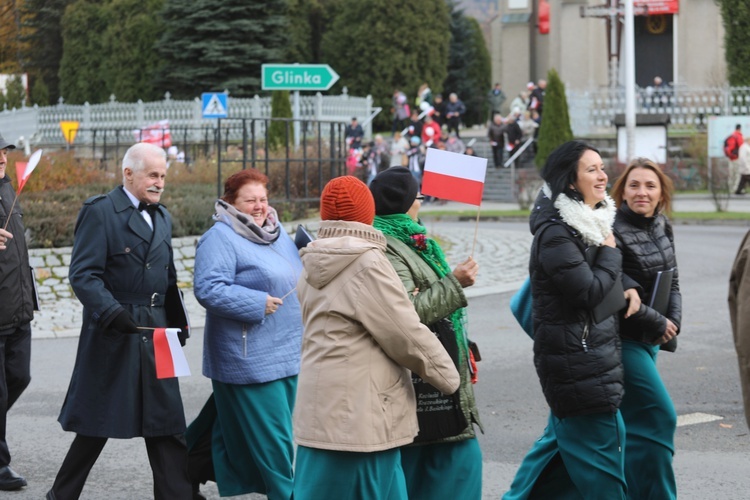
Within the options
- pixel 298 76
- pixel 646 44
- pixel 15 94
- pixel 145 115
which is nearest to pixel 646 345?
pixel 298 76

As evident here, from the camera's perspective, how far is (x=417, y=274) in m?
4.80

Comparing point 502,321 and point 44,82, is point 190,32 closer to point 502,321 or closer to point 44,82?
point 44,82

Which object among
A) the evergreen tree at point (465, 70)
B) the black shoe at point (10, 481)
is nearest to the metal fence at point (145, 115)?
the evergreen tree at point (465, 70)

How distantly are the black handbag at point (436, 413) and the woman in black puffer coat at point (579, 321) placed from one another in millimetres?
491

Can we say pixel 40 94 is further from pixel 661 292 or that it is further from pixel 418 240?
pixel 418 240

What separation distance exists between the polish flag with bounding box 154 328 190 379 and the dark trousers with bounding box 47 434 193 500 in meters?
0.36

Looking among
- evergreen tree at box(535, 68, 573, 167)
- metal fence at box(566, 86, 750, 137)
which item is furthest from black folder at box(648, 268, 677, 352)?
metal fence at box(566, 86, 750, 137)

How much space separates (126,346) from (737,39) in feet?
103

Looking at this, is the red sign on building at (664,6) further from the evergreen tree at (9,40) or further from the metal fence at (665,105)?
the evergreen tree at (9,40)

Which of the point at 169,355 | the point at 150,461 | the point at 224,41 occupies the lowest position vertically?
the point at 150,461

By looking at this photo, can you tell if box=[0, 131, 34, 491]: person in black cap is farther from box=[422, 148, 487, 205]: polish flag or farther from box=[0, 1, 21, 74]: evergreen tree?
box=[0, 1, 21, 74]: evergreen tree

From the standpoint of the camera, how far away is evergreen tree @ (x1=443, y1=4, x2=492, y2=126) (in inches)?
2416

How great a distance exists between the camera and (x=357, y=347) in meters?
4.33

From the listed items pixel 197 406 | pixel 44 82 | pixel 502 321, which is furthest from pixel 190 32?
pixel 197 406
